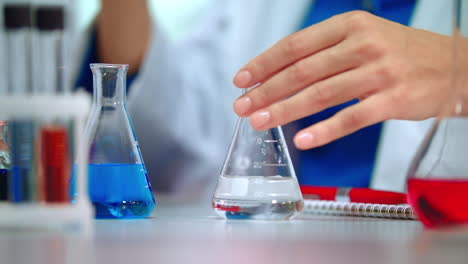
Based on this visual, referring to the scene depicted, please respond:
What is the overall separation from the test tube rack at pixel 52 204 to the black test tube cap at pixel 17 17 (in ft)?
0.24

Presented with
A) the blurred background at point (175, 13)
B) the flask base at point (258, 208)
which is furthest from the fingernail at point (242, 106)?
the blurred background at point (175, 13)

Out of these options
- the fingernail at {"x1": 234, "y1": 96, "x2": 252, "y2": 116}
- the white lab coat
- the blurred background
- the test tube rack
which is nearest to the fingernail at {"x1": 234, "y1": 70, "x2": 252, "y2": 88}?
the fingernail at {"x1": 234, "y1": 96, "x2": 252, "y2": 116}

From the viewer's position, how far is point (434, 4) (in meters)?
1.59

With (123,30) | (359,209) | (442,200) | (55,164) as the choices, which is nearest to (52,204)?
(55,164)

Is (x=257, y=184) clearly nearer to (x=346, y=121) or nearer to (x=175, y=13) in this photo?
(x=346, y=121)

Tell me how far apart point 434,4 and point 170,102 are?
2.80 feet

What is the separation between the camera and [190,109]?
1.88m

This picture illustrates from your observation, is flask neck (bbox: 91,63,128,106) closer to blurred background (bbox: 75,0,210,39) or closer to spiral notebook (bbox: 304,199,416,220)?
spiral notebook (bbox: 304,199,416,220)

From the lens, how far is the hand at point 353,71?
0.93m

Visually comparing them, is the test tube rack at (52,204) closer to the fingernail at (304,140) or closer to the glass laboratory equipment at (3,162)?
the glass laboratory equipment at (3,162)

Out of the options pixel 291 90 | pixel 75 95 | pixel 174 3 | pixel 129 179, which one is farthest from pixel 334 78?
pixel 174 3

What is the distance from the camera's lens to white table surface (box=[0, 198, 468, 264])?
0.43 metres

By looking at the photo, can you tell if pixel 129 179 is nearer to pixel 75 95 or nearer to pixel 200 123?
pixel 75 95

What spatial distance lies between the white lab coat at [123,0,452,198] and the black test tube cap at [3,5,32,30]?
3.91 ft
